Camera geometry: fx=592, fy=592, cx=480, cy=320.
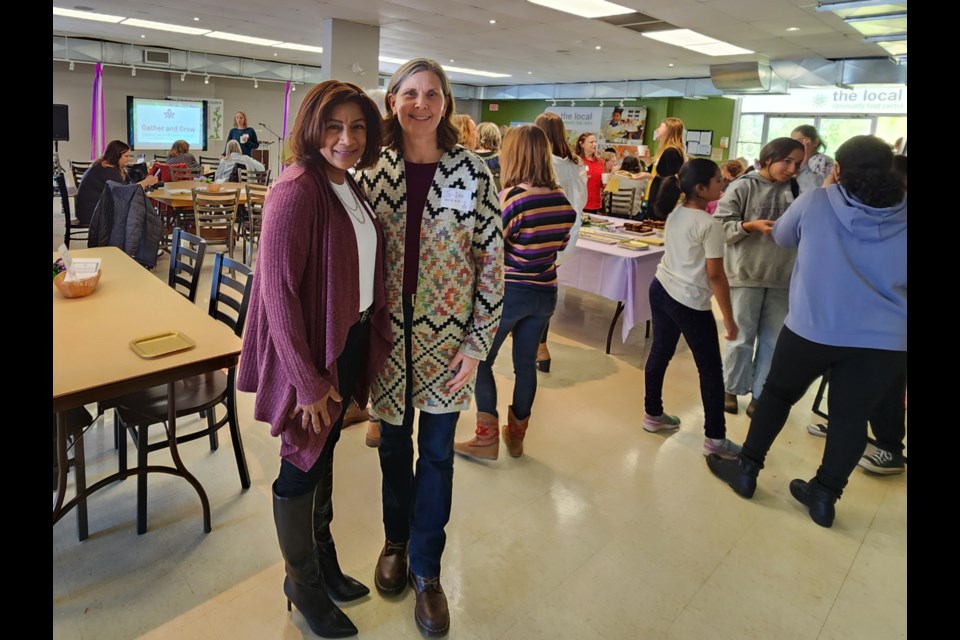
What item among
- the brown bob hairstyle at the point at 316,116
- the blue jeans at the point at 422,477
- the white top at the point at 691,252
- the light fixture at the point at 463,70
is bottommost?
the blue jeans at the point at 422,477

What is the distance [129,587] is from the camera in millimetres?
1878

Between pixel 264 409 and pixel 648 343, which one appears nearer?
pixel 264 409

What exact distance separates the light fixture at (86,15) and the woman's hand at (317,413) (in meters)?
9.15

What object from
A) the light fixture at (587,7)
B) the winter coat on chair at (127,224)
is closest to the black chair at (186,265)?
the winter coat on chair at (127,224)

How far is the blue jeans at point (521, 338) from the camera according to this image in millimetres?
2529

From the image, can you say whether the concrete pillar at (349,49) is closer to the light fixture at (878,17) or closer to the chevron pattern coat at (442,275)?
the light fixture at (878,17)

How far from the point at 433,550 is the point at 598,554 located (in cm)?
69

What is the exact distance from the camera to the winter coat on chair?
4066 millimetres

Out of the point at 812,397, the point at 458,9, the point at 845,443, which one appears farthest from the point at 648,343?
the point at 458,9

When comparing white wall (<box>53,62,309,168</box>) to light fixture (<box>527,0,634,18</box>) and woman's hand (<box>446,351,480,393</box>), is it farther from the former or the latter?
woman's hand (<box>446,351,480,393</box>)

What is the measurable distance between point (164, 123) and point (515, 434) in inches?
517

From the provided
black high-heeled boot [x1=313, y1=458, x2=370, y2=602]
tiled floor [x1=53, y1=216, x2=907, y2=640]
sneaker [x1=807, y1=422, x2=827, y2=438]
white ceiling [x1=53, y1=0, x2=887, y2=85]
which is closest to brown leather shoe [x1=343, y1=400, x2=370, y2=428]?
tiled floor [x1=53, y1=216, x2=907, y2=640]

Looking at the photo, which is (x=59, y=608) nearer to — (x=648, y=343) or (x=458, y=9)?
(x=648, y=343)

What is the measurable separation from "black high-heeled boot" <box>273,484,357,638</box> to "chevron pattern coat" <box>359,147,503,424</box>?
34 centimetres
